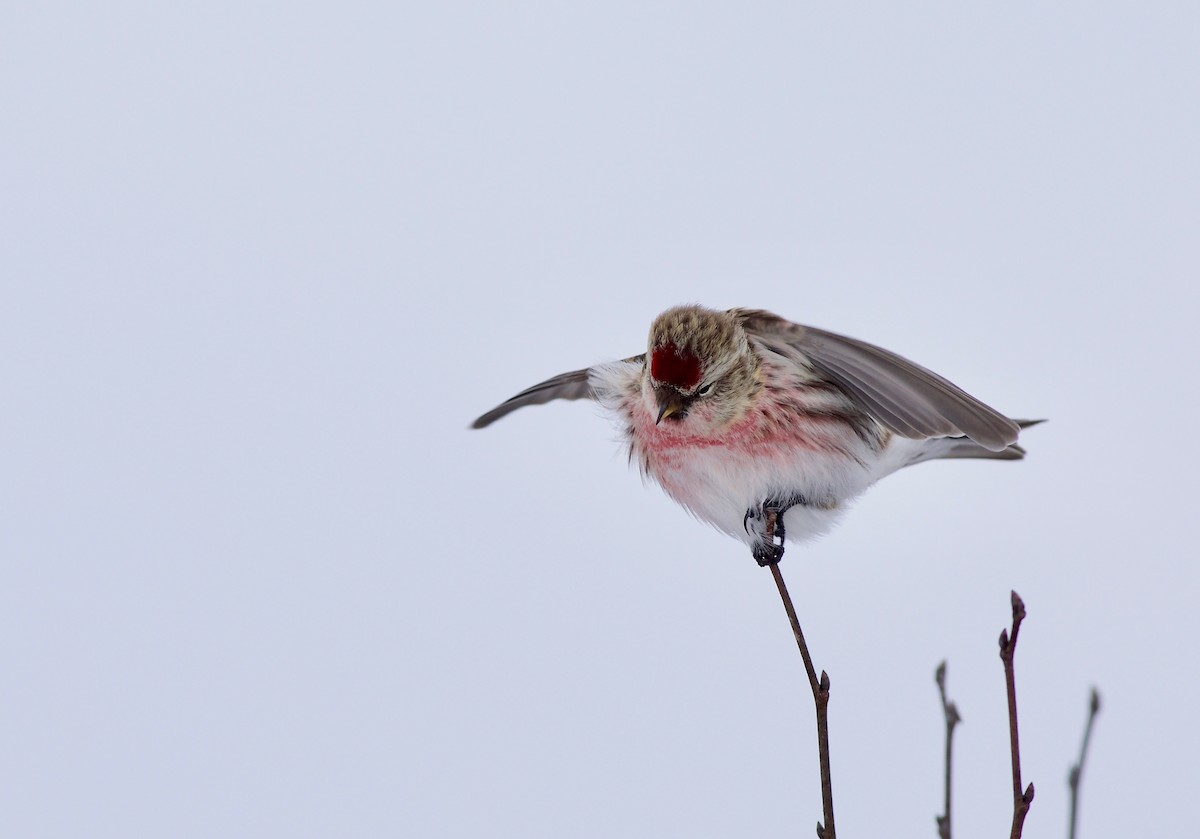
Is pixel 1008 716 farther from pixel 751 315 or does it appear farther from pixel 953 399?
pixel 751 315

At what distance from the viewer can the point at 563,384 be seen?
287 centimetres

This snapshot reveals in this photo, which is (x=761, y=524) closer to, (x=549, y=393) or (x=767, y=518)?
(x=767, y=518)

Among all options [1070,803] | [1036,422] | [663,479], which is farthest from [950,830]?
[1036,422]

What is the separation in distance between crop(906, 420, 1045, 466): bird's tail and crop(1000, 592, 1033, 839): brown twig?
4.37ft

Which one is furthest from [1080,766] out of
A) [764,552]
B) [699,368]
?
[699,368]

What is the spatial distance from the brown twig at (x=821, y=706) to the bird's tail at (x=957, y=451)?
122cm

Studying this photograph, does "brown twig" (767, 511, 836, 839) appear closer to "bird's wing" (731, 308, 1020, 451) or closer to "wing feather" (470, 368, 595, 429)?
"bird's wing" (731, 308, 1020, 451)

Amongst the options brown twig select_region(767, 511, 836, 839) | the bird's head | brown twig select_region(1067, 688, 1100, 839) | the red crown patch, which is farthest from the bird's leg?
brown twig select_region(1067, 688, 1100, 839)

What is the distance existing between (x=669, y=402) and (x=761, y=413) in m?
0.21

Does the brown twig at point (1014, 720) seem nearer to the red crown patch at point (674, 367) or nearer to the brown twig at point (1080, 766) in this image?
the brown twig at point (1080, 766)

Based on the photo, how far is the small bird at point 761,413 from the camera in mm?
2133

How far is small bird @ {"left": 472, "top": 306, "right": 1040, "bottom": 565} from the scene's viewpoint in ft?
7.00

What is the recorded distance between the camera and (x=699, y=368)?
217cm

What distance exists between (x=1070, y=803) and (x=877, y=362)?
0.86 meters
